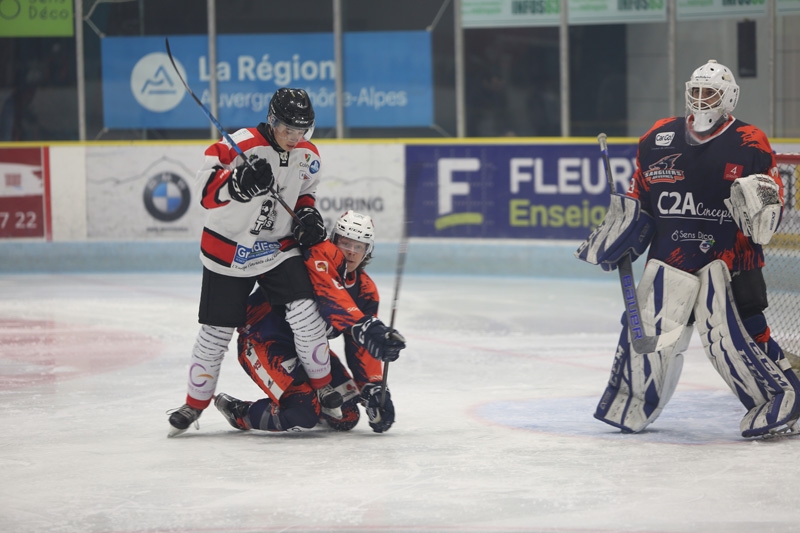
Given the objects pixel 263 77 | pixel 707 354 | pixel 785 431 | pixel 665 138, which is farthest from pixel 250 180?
pixel 263 77

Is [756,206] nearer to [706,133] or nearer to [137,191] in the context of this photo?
[706,133]

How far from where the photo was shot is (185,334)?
717 centimetres

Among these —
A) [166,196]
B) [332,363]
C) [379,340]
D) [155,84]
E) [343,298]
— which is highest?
[155,84]

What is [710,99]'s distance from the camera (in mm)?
4430

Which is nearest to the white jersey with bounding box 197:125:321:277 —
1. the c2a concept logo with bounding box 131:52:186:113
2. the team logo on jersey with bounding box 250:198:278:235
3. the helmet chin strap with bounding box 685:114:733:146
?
the team logo on jersey with bounding box 250:198:278:235

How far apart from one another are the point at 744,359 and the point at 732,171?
65cm

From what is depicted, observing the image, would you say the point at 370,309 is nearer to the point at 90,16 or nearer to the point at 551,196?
the point at 551,196

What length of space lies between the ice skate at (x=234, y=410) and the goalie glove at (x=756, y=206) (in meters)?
1.86

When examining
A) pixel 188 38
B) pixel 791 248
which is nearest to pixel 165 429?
pixel 791 248

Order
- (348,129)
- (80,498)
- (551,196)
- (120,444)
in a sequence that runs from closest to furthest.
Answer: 1. (80,498)
2. (120,444)
3. (551,196)
4. (348,129)

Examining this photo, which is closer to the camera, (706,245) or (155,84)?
(706,245)

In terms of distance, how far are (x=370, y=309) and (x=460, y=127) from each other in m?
5.98

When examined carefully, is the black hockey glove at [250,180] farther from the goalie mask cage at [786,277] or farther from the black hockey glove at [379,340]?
the goalie mask cage at [786,277]

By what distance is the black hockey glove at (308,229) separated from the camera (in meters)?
4.46
